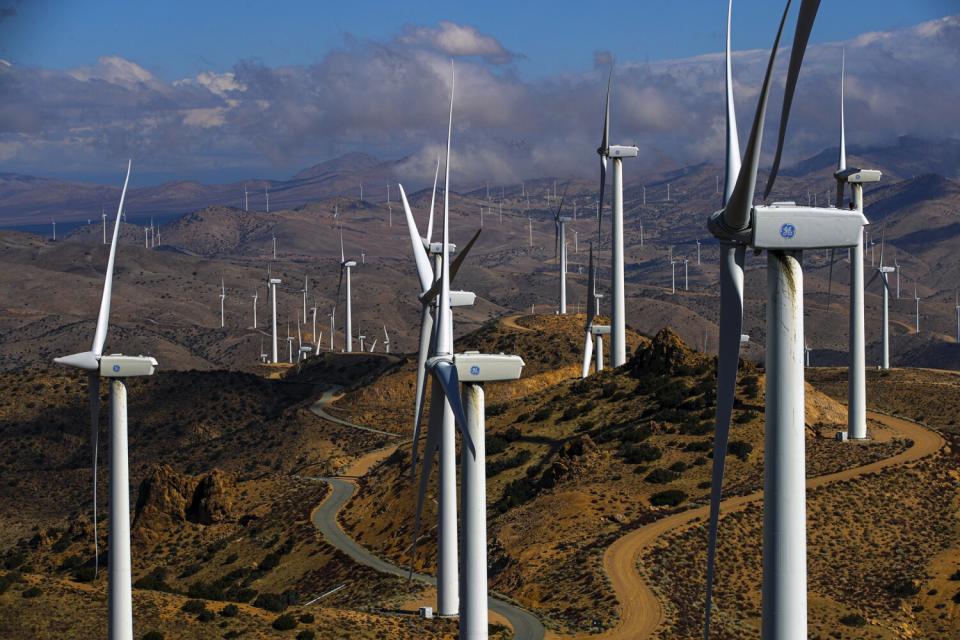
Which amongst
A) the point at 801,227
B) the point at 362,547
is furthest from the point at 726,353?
the point at 362,547

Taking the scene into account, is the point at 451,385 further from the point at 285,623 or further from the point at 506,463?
the point at 506,463

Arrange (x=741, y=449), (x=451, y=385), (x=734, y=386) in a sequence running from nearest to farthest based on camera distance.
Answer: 1. (x=734, y=386)
2. (x=451, y=385)
3. (x=741, y=449)

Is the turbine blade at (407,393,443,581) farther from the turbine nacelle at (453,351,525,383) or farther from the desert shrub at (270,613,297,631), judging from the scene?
the desert shrub at (270,613,297,631)

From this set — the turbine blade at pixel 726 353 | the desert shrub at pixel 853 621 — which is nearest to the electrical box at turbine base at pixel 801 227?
the turbine blade at pixel 726 353

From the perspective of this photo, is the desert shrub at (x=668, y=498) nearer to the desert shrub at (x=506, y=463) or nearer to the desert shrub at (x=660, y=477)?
the desert shrub at (x=660, y=477)

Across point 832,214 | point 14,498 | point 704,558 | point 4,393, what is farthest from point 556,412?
point 4,393

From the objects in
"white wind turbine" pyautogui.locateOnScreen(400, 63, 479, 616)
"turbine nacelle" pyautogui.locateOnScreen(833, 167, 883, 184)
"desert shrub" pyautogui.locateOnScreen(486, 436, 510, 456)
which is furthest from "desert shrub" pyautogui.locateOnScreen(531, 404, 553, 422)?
"white wind turbine" pyautogui.locateOnScreen(400, 63, 479, 616)

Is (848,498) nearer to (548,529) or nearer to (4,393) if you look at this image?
(548,529)
